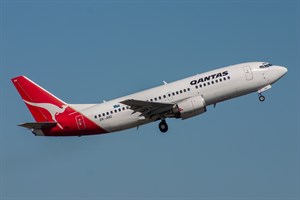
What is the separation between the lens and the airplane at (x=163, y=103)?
64.4m

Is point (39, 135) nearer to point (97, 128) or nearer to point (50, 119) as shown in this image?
point (50, 119)

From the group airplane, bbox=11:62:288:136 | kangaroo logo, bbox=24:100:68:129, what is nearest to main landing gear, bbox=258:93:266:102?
airplane, bbox=11:62:288:136

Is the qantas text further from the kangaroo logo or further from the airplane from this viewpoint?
the kangaroo logo

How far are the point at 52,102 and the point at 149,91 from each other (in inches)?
450

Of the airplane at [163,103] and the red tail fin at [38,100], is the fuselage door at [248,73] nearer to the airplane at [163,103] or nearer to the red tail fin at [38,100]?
the airplane at [163,103]

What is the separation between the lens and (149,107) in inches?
2522

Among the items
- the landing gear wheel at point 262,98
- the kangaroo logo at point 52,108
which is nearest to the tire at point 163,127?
the landing gear wheel at point 262,98

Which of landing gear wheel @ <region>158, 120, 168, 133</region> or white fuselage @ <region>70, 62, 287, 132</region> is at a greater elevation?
white fuselage @ <region>70, 62, 287, 132</region>

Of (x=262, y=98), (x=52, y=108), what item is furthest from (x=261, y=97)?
(x=52, y=108)

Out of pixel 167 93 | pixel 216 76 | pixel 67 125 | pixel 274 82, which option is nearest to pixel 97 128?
pixel 67 125

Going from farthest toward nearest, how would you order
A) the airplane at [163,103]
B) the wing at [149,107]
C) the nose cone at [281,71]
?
1. the nose cone at [281,71]
2. the airplane at [163,103]
3. the wing at [149,107]

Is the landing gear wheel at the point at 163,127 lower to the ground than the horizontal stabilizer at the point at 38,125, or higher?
lower

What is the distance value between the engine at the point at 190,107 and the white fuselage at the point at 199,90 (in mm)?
698

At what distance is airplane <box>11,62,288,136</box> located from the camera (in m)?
64.4
